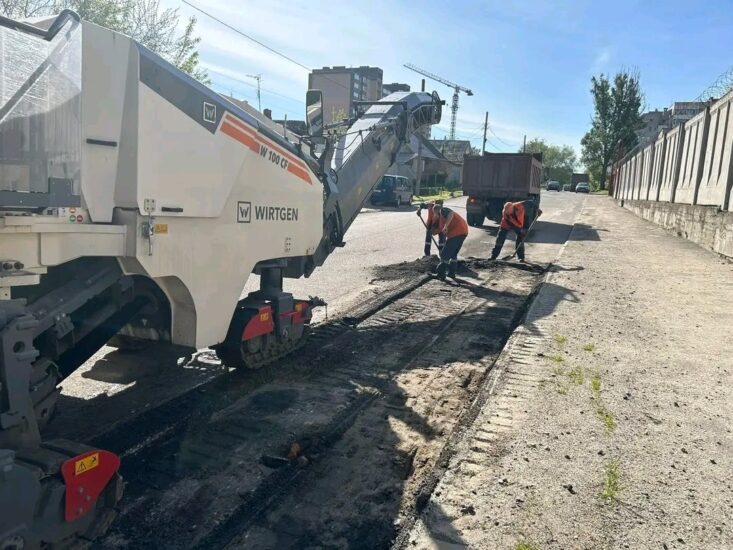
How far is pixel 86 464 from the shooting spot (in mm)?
2355

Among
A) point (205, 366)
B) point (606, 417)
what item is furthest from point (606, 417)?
point (205, 366)

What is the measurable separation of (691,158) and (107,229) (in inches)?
713

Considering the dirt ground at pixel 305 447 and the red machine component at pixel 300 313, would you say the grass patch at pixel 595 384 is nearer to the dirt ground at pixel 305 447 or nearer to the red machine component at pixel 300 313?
the dirt ground at pixel 305 447

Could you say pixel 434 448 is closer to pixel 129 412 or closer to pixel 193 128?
pixel 129 412

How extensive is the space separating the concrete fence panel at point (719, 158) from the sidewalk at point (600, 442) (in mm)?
6482

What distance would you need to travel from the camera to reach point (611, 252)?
1359 centimetres

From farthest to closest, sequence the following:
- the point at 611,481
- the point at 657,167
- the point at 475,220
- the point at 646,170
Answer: the point at 646,170 → the point at 657,167 → the point at 475,220 → the point at 611,481

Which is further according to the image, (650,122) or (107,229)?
(650,122)

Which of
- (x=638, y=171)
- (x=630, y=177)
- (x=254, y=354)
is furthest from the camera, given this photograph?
(x=630, y=177)

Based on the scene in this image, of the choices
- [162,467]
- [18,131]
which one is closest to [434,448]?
[162,467]

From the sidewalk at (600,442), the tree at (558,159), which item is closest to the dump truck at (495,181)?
the sidewalk at (600,442)

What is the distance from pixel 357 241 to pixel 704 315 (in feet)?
30.0

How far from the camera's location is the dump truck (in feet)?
65.3

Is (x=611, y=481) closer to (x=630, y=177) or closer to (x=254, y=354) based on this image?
(x=254, y=354)
